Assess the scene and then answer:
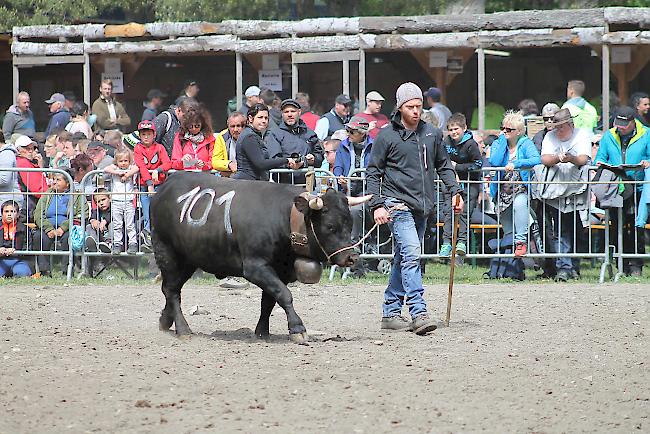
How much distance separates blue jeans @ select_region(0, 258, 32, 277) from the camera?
16047 millimetres

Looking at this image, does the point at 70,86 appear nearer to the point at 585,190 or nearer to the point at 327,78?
the point at 327,78

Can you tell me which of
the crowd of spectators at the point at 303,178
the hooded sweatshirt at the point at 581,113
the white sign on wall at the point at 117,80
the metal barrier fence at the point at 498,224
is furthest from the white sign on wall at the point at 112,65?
the hooded sweatshirt at the point at 581,113

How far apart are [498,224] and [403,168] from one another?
4732 mm

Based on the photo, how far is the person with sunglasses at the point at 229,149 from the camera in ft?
48.9

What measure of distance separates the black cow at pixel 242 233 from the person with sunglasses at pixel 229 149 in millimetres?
3873

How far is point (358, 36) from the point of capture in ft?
69.1

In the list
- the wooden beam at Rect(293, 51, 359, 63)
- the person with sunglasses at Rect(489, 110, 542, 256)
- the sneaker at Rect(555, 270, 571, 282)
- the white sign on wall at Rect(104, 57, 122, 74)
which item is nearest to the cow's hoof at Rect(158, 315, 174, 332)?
the person with sunglasses at Rect(489, 110, 542, 256)

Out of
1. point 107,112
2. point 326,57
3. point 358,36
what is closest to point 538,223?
point 358,36

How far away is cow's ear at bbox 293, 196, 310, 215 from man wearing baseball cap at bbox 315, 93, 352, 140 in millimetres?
8525

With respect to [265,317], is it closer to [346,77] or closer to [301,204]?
[301,204]

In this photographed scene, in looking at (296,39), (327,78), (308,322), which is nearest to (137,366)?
(308,322)

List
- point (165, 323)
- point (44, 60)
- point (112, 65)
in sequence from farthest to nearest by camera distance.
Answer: point (112, 65) < point (44, 60) < point (165, 323)

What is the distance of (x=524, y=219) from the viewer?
15.5m

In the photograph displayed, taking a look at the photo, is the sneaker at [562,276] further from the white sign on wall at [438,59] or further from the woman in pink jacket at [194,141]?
the white sign on wall at [438,59]
